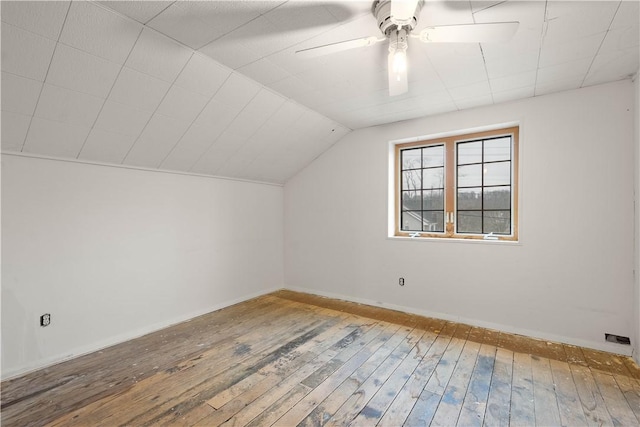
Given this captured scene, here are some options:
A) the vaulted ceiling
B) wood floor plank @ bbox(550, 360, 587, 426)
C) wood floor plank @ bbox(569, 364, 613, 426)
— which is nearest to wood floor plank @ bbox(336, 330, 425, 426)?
wood floor plank @ bbox(550, 360, 587, 426)

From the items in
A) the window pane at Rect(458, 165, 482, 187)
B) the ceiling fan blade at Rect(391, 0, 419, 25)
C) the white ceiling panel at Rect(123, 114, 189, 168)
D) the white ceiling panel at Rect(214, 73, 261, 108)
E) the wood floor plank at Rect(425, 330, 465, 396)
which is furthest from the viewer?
the window pane at Rect(458, 165, 482, 187)

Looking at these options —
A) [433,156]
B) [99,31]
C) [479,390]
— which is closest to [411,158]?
[433,156]

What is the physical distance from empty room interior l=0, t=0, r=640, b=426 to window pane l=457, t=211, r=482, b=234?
0.02 meters

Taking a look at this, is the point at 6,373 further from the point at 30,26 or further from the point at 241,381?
the point at 30,26

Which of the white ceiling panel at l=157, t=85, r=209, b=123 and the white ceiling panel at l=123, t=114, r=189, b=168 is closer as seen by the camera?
the white ceiling panel at l=157, t=85, r=209, b=123

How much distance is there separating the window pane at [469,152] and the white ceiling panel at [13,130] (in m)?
3.99

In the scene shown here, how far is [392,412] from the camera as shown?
6.11 feet

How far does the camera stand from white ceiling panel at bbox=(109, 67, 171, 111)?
213 cm

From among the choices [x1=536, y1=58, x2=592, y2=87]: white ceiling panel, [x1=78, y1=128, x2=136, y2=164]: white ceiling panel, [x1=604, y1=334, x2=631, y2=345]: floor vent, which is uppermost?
[x1=536, y1=58, x2=592, y2=87]: white ceiling panel

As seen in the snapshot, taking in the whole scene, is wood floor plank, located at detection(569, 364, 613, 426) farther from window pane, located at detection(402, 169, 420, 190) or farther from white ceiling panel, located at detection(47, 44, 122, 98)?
white ceiling panel, located at detection(47, 44, 122, 98)

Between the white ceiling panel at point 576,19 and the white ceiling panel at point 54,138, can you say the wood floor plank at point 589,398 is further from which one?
the white ceiling panel at point 54,138

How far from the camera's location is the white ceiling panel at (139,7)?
5.37 feet

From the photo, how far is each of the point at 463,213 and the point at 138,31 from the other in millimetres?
3467

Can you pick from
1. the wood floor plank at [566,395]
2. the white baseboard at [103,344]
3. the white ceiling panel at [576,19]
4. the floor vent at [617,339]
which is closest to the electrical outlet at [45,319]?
the white baseboard at [103,344]
